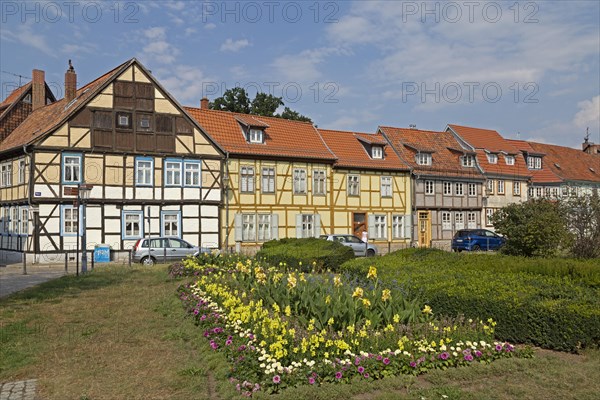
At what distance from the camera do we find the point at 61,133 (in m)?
26.0

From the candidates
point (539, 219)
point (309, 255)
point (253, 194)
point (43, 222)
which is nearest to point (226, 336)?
point (309, 255)

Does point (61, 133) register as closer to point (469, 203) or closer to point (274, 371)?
point (274, 371)

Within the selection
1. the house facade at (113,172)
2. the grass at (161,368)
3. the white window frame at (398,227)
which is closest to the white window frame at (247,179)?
the house facade at (113,172)

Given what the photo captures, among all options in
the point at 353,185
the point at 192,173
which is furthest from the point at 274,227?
the point at 353,185

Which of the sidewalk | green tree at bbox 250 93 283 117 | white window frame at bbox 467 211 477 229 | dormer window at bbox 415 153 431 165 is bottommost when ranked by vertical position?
the sidewalk

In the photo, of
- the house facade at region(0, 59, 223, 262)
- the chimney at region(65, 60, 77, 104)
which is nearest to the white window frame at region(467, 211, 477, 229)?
the house facade at region(0, 59, 223, 262)

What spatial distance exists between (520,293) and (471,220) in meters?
32.2

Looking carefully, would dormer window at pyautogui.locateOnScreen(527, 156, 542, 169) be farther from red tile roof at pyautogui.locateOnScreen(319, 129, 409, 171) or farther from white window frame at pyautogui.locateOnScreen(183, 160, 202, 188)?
white window frame at pyautogui.locateOnScreen(183, 160, 202, 188)

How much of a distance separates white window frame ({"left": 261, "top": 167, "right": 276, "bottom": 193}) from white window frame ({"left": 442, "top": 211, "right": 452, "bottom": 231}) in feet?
45.7

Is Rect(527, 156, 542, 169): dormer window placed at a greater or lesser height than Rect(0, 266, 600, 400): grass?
greater

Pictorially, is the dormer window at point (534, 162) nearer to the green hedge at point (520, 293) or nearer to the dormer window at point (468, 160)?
the dormer window at point (468, 160)

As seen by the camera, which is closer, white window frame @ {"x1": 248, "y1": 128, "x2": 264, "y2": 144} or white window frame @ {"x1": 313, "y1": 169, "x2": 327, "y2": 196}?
white window frame @ {"x1": 248, "y1": 128, "x2": 264, "y2": 144}

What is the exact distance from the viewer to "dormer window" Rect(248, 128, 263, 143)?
32062 millimetres

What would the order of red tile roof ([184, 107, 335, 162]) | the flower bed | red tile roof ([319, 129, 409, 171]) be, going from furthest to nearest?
red tile roof ([319, 129, 409, 171]) < red tile roof ([184, 107, 335, 162]) < the flower bed
